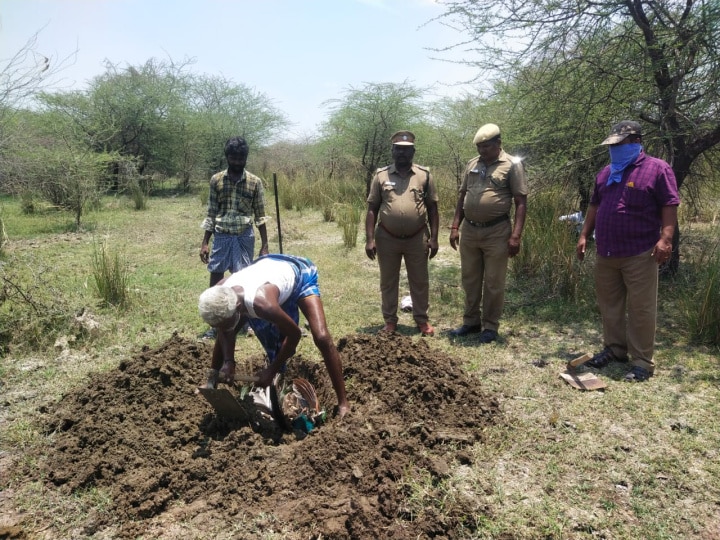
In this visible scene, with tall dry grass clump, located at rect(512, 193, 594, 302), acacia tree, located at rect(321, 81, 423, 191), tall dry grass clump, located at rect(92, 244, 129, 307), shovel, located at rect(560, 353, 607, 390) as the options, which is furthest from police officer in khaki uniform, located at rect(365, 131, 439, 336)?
acacia tree, located at rect(321, 81, 423, 191)

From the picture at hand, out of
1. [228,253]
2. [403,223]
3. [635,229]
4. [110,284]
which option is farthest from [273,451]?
[110,284]

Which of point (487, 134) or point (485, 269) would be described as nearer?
point (487, 134)

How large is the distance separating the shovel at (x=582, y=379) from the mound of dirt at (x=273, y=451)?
0.71 m

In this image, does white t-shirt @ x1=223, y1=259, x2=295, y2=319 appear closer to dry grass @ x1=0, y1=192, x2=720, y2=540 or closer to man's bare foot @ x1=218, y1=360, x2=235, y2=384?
man's bare foot @ x1=218, y1=360, x2=235, y2=384

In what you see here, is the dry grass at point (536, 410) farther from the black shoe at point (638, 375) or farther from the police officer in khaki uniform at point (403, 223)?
the police officer in khaki uniform at point (403, 223)

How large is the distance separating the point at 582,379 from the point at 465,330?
132cm

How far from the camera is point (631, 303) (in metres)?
3.76

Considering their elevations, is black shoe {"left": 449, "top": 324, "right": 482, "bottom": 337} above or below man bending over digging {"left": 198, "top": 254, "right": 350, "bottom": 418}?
below

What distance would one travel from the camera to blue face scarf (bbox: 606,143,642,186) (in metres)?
3.59

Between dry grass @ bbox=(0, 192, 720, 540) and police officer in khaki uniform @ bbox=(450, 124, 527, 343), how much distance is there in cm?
44

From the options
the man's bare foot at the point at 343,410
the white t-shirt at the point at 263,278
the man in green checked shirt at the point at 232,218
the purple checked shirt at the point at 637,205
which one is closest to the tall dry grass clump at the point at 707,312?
the purple checked shirt at the point at 637,205

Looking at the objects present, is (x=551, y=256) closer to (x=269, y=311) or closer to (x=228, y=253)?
(x=228, y=253)

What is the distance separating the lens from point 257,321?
3305mm

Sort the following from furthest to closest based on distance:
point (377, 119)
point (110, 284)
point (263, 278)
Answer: point (377, 119)
point (110, 284)
point (263, 278)
